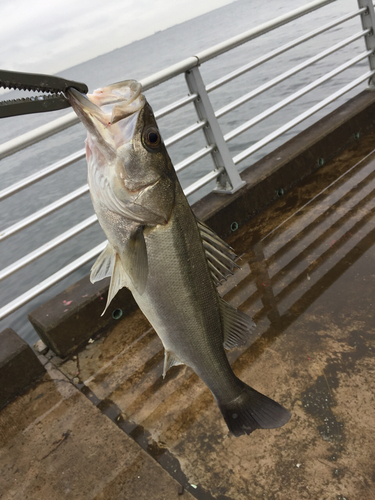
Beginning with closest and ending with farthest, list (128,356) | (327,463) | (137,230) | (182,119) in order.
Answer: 1. (137,230)
2. (327,463)
3. (128,356)
4. (182,119)

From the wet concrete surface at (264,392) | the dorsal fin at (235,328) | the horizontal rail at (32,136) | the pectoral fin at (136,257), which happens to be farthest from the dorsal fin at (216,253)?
the horizontal rail at (32,136)

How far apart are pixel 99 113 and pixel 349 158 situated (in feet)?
13.7

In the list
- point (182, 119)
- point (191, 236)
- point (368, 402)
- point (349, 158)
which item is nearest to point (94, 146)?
point (191, 236)

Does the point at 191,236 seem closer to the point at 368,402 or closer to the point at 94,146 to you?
the point at 94,146

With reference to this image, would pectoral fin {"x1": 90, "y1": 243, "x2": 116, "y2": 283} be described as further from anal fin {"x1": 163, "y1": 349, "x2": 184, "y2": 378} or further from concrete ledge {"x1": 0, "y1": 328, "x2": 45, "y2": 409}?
concrete ledge {"x1": 0, "y1": 328, "x2": 45, "y2": 409}

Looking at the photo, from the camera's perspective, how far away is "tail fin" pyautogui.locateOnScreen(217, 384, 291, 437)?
1.91 m

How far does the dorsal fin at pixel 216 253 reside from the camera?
1892 mm

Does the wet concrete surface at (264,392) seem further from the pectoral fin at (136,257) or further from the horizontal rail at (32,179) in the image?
the horizontal rail at (32,179)

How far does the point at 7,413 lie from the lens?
289 centimetres

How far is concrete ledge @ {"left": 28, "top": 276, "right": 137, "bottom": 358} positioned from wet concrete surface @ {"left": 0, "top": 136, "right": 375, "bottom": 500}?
0.13m

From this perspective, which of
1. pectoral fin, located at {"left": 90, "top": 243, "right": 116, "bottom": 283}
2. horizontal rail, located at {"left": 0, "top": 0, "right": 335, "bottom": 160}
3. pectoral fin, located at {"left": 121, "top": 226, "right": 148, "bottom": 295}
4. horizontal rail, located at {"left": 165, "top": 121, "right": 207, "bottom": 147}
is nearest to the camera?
pectoral fin, located at {"left": 121, "top": 226, "right": 148, "bottom": 295}

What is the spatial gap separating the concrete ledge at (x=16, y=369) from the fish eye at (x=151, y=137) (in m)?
2.08

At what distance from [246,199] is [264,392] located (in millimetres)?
2408

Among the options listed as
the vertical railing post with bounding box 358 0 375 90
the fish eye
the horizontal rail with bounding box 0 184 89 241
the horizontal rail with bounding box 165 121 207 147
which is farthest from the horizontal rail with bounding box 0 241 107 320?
the vertical railing post with bounding box 358 0 375 90
